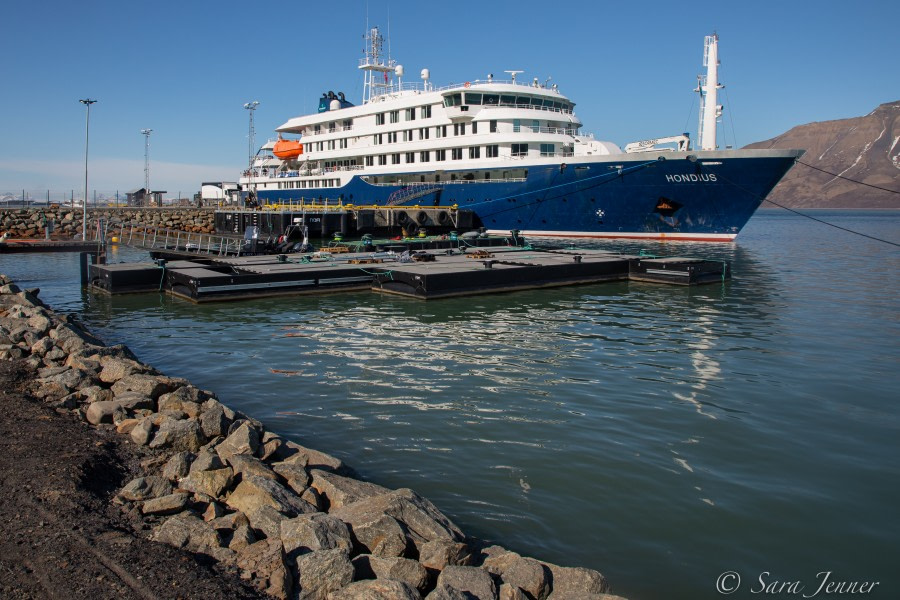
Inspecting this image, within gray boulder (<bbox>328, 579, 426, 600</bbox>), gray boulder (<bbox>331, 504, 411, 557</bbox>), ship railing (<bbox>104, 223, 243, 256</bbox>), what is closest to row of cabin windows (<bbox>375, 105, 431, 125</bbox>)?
ship railing (<bbox>104, 223, 243, 256</bbox>)

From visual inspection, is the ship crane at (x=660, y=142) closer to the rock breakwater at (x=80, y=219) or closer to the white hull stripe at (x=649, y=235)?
the white hull stripe at (x=649, y=235)

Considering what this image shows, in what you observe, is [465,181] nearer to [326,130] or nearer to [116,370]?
[326,130]

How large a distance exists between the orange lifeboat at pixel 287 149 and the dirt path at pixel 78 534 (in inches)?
2237

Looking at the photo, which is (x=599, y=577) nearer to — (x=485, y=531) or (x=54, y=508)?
(x=485, y=531)

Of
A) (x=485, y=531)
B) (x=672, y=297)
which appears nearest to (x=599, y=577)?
(x=485, y=531)

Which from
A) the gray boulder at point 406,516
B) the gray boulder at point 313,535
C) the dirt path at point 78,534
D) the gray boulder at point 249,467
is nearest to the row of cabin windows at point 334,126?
the dirt path at point 78,534

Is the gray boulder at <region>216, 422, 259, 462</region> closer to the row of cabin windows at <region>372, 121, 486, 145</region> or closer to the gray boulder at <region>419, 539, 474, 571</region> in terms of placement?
the gray boulder at <region>419, 539, 474, 571</region>

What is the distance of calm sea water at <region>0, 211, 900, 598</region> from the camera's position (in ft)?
20.1

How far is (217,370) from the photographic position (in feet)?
40.0

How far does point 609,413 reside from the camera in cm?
948

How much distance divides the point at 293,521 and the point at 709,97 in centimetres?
4048

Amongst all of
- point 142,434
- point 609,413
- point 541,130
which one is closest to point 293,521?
point 142,434

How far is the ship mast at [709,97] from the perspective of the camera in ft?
129

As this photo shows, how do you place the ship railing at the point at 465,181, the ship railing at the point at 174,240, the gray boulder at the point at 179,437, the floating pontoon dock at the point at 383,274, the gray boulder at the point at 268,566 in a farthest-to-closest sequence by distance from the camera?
the ship railing at the point at 465,181, the ship railing at the point at 174,240, the floating pontoon dock at the point at 383,274, the gray boulder at the point at 179,437, the gray boulder at the point at 268,566
